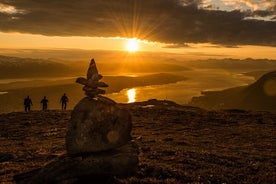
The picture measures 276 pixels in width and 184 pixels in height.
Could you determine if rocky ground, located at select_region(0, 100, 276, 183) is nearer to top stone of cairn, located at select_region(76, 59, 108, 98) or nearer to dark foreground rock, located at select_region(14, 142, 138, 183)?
dark foreground rock, located at select_region(14, 142, 138, 183)

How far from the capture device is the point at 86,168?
16.6m

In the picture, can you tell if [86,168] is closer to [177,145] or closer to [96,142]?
[96,142]

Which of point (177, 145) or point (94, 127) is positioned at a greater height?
point (94, 127)

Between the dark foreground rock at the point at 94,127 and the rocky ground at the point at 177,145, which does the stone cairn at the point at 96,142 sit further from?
the rocky ground at the point at 177,145

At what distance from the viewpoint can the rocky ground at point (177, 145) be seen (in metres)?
18.3

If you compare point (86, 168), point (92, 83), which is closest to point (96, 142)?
point (86, 168)

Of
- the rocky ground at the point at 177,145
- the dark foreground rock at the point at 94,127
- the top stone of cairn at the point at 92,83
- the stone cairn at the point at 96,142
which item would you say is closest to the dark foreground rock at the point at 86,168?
the stone cairn at the point at 96,142

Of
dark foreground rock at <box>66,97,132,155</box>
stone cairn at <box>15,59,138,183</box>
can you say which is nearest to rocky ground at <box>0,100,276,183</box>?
stone cairn at <box>15,59,138,183</box>

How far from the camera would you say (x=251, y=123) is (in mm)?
46438

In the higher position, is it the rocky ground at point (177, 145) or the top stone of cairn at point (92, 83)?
the top stone of cairn at point (92, 83)

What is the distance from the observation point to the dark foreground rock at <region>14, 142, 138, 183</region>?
1625cm

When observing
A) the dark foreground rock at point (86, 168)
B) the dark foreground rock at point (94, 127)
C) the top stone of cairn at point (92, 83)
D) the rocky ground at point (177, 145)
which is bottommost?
the rocky ground at point (177, 145)

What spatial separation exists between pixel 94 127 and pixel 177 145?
13263 mm

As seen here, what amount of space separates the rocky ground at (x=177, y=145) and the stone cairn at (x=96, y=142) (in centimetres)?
93
